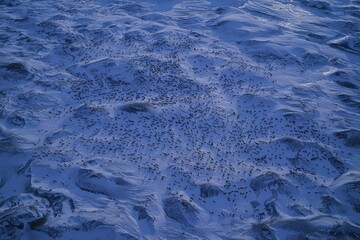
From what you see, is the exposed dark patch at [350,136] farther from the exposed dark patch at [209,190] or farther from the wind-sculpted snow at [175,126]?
the exposed dark patch at [209,190]

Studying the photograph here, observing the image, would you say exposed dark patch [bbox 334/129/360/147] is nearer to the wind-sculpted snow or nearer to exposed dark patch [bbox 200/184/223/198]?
the wind-sculpted snow

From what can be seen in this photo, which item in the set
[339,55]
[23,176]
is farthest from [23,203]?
[339,55]

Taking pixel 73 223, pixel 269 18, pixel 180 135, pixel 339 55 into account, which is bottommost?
pixel 73 223

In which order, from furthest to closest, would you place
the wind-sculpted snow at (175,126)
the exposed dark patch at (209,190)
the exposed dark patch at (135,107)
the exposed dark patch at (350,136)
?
the exposed dark patch at (135,107) < the exposed dark patch at (350,136) < the exposed dark patch at (209,190) < the wind-sculpted snow at (175,126)

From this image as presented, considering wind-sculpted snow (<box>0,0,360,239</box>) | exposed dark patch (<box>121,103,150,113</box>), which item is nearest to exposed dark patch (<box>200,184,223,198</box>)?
wind-sculpted snow (<box>0,0,360,239</box>)

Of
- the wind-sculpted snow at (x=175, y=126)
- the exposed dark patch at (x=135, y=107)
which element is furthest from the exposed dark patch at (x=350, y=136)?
the exposed dark patch at (x=135, y=107)

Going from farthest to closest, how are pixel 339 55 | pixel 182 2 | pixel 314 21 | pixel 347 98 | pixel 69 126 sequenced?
pixel 182 2 < pixel 314 21 < pixel 339 55 < pixel 347 98 < pixel 69 126

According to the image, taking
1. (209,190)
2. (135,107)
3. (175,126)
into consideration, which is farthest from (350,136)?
(135,107)

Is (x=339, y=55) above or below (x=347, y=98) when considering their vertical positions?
above

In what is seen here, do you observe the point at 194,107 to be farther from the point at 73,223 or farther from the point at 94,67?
the point at 73,223

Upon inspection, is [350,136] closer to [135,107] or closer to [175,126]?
[175,126]
